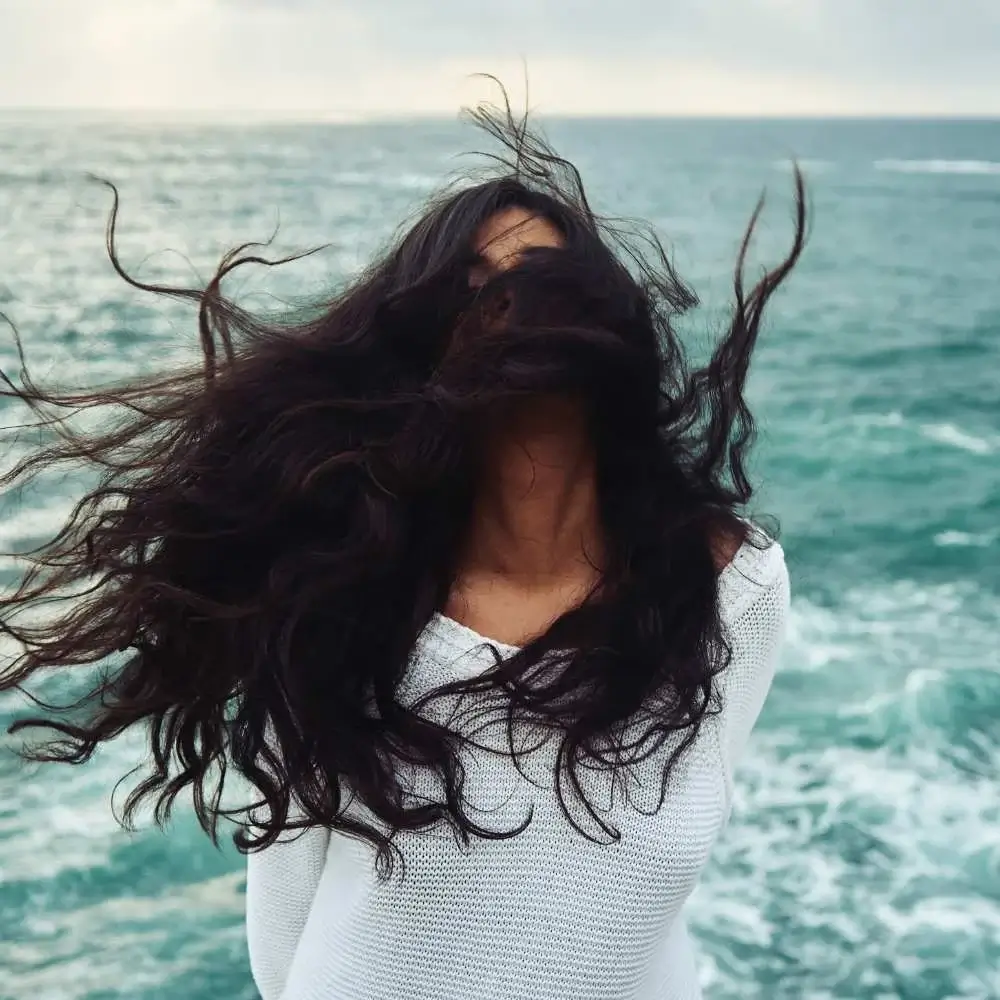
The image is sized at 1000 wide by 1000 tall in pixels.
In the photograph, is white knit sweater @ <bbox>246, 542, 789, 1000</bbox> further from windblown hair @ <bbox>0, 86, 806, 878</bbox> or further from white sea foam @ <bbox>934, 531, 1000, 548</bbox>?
white sea foam @ <bbox>934, 531, 1000, 548</bbox>

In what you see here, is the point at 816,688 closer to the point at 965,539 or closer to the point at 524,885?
the point at 965,539

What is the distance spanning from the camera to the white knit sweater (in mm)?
1390

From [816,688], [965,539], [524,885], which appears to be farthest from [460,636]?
[965,539]

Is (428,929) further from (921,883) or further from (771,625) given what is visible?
(921,883)

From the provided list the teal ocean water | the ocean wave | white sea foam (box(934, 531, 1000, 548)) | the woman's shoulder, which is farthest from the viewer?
the ocean wave

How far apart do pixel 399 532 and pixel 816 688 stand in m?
5.11

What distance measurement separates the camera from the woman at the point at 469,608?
4.55ft

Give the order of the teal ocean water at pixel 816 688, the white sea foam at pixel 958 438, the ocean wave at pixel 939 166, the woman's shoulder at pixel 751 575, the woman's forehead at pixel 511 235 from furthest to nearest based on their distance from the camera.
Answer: the ocean wave at pixel 939 166
the white sea foam at pixel 958 438
the teal ocean water at pixel 816 688
the woman's shoulder at pixel 751 575
the woman's forehead at pixel 511 235

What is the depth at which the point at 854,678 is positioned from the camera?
621 centimetres

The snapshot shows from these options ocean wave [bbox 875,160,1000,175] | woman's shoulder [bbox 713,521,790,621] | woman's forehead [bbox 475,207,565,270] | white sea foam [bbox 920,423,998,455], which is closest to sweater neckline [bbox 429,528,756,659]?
woman's shoulder [bbox 713,521,790,621]

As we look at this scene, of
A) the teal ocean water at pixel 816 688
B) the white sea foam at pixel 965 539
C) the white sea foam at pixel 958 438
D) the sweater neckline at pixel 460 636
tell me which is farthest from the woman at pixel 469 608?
the white sea foam at pixel 958 438

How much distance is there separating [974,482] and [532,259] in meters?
9.40

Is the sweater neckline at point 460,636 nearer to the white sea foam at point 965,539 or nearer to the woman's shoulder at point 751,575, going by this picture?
the woman's shoulder at point 751,575

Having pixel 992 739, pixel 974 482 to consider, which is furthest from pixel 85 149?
pixel 992 739
